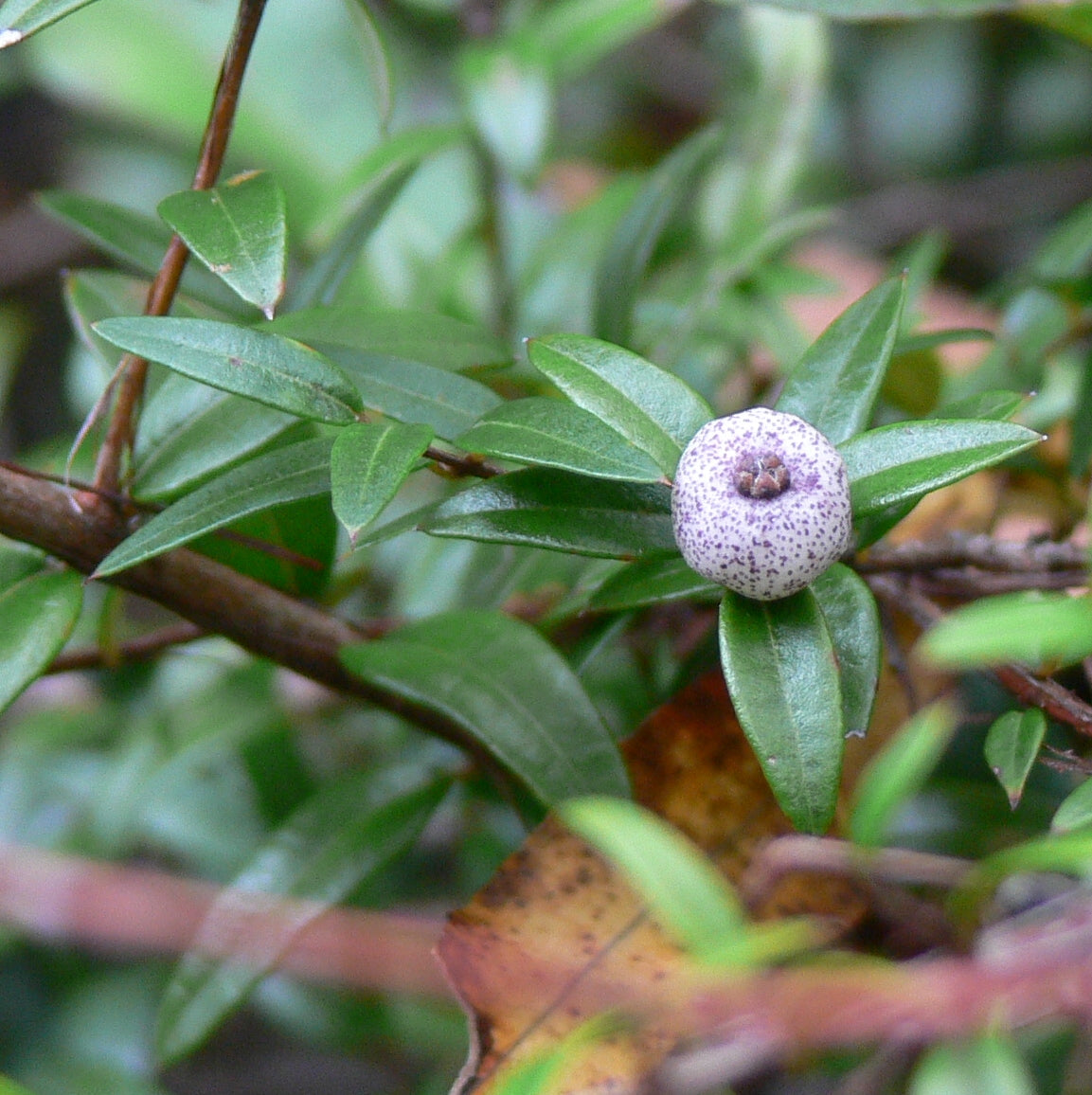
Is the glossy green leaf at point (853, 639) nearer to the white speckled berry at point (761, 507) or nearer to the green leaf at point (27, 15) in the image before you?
the white speckled berry at point (761, 507)

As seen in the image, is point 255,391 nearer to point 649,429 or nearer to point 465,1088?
point 649,429

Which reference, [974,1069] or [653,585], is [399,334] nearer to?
[653,585]

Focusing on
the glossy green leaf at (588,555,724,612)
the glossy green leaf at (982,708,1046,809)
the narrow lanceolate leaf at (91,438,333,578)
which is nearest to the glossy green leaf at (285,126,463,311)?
the narrow lanceolate leaf at (91,438,333,578)

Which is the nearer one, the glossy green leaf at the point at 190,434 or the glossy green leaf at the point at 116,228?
the glossy green leaf at the point at 190,434

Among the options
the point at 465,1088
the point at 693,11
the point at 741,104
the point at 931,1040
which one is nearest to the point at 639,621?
the point at 465,1088

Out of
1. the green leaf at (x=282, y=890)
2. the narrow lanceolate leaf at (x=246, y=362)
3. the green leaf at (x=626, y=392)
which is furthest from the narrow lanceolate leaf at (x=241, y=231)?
the green leaf at (x=282, y=890)

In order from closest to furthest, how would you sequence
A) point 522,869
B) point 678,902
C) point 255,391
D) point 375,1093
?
1. point 678,902
2. point 255,391
3. point 522,869
4. point 375,1093
